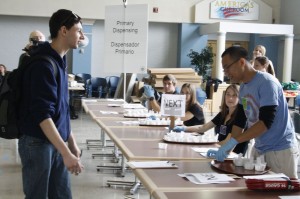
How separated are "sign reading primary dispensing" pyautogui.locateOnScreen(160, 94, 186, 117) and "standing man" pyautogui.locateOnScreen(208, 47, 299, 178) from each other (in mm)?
776

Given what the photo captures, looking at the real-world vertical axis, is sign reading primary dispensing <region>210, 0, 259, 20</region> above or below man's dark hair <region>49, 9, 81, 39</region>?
above

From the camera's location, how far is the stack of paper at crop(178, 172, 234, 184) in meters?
2.19

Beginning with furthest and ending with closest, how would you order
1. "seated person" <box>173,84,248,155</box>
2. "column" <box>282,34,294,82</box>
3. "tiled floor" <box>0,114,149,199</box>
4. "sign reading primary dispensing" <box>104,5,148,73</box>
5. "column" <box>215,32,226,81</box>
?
"column" <box>282,34,294,82</box> → "column" <box>215,32,226,81</box> → "sign reading primary dispensing" <box>104,5,148,73</box> → "tiled floor" <box>0,114,149,199</box> → "seated person" <box>173,84,248,155</box>

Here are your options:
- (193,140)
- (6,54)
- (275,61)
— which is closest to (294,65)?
(275,61)

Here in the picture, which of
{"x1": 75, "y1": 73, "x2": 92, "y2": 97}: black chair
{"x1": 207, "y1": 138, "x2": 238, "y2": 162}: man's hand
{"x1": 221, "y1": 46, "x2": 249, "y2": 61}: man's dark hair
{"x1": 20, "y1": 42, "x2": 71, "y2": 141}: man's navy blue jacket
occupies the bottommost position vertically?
{"x1": 75, "y1": 73, "x2": 92, "y2": 97}: black chair

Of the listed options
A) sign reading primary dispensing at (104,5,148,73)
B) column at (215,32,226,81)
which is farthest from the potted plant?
sign reading primary dispensing at (104,5,148,73)

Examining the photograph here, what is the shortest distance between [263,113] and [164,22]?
12.1 m

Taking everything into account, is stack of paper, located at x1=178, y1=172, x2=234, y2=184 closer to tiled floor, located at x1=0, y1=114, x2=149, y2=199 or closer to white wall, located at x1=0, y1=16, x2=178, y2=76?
tiled floor, located at x1=0, y1=114, x2=149, y2=199

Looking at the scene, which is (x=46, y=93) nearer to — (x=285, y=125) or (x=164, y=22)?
(x=285, y=125)

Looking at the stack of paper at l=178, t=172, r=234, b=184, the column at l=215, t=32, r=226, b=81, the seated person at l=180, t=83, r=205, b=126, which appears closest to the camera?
the stack of paper at l=178, t=172, r=234, b=184

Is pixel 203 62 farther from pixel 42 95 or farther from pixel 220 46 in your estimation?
pixel 42 95

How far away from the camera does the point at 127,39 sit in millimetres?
6199

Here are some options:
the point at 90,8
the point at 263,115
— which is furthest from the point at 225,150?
the point at 90,8

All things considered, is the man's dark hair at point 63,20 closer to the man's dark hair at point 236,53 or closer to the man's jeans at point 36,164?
the man's jeans at point 36,164
